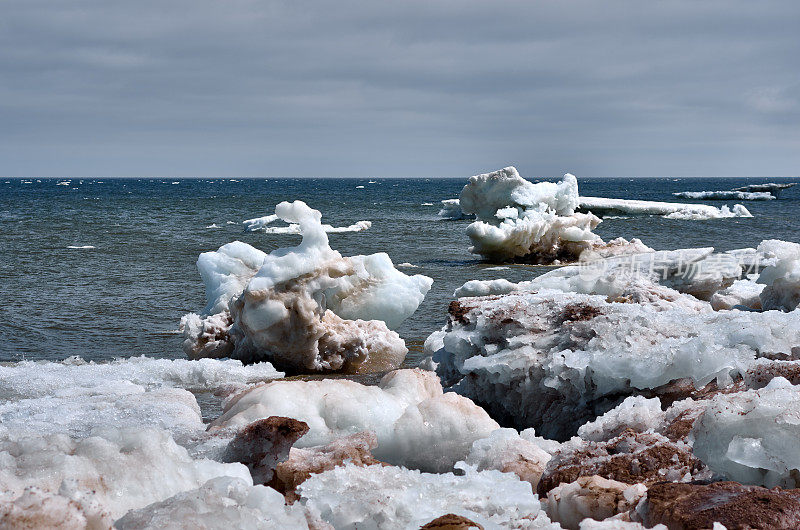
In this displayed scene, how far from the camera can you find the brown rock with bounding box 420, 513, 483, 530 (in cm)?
224

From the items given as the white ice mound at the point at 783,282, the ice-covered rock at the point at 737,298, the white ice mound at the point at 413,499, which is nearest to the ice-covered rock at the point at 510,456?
the white ice mound at the point at 413,499

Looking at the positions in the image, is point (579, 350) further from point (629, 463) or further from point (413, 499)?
point (413, 499)

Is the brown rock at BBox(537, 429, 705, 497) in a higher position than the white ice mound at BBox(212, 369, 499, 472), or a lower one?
higher

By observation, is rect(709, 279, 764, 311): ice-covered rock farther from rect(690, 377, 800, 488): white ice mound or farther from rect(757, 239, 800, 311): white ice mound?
rect(690, 377, 800, 488): white ice mound

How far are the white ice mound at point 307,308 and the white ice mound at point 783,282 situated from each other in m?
3.24

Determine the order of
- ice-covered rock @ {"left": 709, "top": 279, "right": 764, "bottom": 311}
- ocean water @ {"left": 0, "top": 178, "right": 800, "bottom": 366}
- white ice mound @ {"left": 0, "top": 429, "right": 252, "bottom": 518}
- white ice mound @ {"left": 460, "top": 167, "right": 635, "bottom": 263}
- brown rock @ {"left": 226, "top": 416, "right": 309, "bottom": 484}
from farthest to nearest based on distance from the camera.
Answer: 1. white ice mound @ {"left": 460, "top": 167, "right": 635, "bottom": 263}
2. ocean water @ {"left": 0, "top": 178, "right": 800, "bottom": 366}
3. ice-covered rock @ {"left": 709, "top": 279, "right": 764, "bottom": 311}
4. brown rock @ {"left": 226, "top": 416, "right": 309, "bottom": 484}
5. white ice mound @ {"left": 0, "top": 429, "right": 252, "bottom": 518}

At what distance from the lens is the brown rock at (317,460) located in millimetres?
2954

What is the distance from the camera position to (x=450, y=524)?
88.3 inches

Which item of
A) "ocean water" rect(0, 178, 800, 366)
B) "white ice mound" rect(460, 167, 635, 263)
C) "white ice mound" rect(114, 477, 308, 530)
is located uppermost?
"white ice mound" rect(114, 477, 308, 530)

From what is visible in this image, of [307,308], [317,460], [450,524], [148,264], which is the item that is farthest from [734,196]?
[450,524]

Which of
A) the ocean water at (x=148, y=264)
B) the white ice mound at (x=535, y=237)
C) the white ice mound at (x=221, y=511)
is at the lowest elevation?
the ocean water at (x=148, y=264)

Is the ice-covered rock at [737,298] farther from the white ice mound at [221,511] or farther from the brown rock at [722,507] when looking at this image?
the white ice mound at [221,511]

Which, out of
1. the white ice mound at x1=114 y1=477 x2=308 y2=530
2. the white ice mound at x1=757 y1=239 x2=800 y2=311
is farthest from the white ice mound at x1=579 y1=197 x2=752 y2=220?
the white ice mound at x1=114 y1=477 x2=308 y2=530

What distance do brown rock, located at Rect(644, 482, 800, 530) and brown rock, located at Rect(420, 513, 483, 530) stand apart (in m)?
0.52
